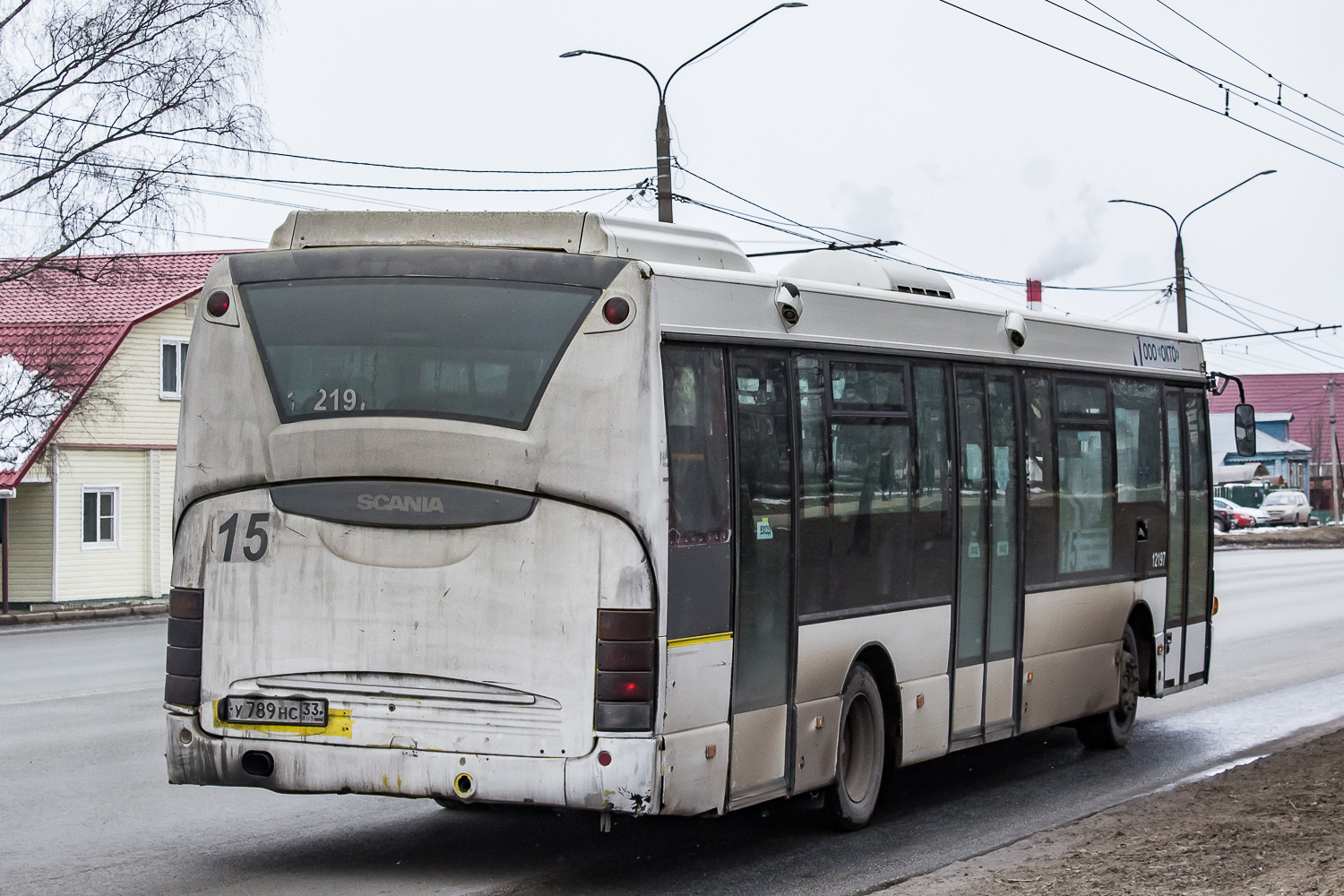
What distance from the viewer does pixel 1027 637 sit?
36.1 feet

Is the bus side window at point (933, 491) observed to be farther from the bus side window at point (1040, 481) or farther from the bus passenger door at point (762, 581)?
the bus passenger door at point (762, 581)

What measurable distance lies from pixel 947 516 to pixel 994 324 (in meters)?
1.47

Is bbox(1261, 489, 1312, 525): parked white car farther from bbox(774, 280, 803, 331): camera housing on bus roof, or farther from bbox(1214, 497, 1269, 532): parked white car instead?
bbox(774, 280, 803, 331): camera housing on bus roof

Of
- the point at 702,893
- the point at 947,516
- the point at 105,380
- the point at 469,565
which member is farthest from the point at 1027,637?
the point at 105,380

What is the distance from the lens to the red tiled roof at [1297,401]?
100688 millimetres

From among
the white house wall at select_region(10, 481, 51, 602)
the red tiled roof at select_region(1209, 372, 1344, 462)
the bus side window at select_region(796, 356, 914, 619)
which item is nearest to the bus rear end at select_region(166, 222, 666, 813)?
the bus side window at select_region(796, 356, 914, 619)

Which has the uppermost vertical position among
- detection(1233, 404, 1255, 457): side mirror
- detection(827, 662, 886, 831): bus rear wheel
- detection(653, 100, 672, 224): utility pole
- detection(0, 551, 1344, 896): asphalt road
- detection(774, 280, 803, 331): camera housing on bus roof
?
detection(653, 100, 672, 224): utility pole

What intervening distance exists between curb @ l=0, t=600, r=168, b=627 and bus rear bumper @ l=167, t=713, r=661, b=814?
21.8 m

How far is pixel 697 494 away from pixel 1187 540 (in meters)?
7.16

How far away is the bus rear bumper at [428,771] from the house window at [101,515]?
2862 cm

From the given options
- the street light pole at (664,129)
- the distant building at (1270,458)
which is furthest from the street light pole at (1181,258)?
the distant building at (1270,458)

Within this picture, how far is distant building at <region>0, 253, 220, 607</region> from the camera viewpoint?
33.7 meters

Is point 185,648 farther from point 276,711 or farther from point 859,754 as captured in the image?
point 859,754

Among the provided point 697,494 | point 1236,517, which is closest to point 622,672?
point 697,494
